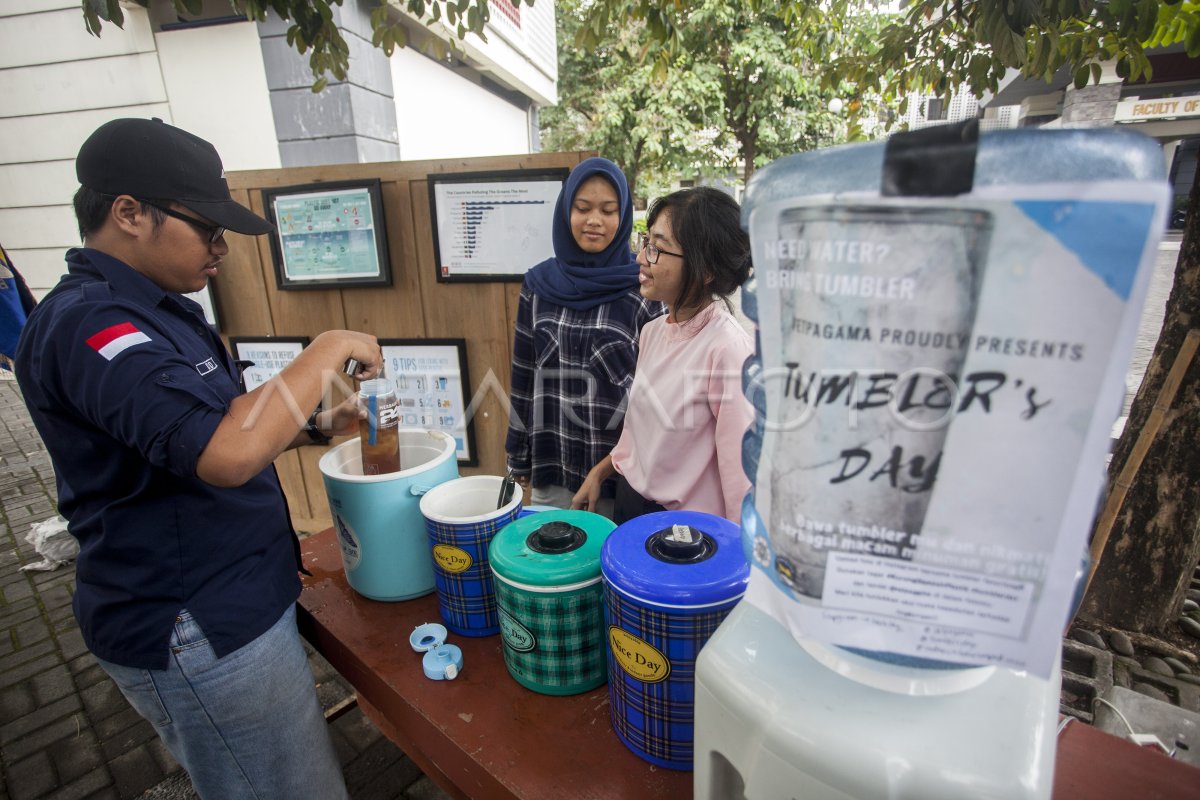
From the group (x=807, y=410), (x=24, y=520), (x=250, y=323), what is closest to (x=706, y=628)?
(x=807, y=410)

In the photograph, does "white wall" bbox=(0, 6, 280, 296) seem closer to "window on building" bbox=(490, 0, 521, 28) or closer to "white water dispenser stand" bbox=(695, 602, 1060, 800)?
"window on building" bbox=(490, 0, 521, 28)

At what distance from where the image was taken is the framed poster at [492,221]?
2.48 m

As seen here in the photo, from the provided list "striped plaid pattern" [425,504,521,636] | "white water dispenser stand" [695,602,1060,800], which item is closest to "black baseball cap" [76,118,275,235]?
"striped plaid pattern" [425,504,521,636]

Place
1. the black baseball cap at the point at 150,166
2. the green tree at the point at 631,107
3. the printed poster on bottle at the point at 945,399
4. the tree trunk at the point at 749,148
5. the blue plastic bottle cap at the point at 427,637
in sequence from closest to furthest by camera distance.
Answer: the printed poster on bottle at the point at 945,399
the black baseball cap at the point at 150,166
the blue plastic bottle cap at the point at 427,637
the green tree at the point at 631,107
the tree trunk at the point at 749,148

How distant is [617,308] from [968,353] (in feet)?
5.63

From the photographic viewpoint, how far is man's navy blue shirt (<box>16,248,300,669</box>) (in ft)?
3.08

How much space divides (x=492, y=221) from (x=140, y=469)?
1797 mm

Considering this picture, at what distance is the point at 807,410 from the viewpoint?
1.71 feet

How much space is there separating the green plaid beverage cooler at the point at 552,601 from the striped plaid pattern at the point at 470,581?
0.09 m

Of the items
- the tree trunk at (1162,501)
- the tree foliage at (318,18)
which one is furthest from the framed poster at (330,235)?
the tree trunk at (1162,501)

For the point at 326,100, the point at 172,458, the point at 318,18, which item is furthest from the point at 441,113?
the point at 172,458

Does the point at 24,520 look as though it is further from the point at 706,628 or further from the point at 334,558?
the point at 706,628

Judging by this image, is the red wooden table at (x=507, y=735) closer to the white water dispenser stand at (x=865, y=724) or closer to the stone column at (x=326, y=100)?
the white water dispenser stand at (x=865, y=724)

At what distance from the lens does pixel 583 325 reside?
→ 2.12 meters
